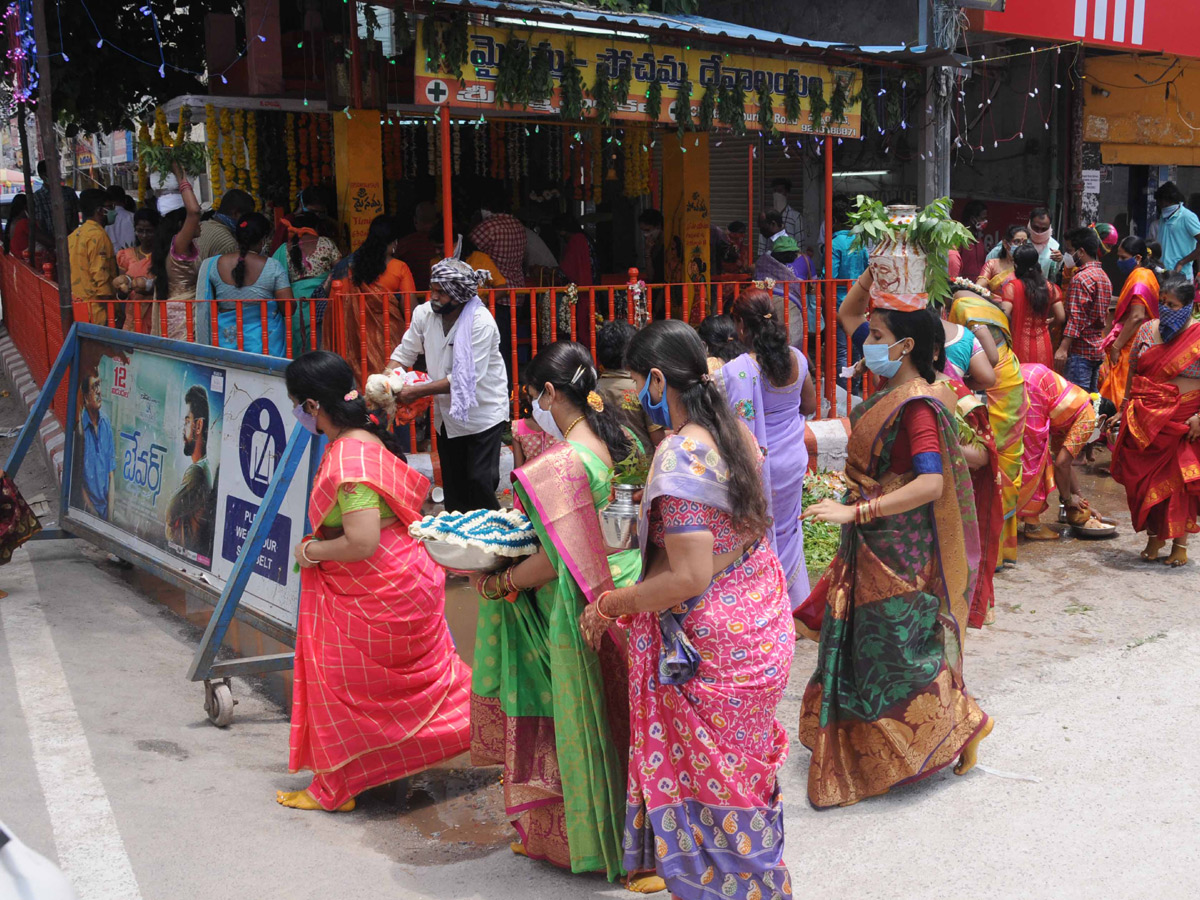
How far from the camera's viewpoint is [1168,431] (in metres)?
6.68

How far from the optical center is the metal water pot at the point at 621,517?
314 centimetres

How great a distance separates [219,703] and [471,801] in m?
1.13

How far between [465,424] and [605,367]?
111 centimetres

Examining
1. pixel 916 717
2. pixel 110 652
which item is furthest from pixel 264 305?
pixel 916 717

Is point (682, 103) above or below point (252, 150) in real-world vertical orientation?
above

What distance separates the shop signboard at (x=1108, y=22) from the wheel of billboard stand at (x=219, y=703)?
982 cm

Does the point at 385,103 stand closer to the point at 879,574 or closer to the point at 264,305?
the point at 264,305

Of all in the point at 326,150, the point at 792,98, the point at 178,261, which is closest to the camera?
the point at 178,261

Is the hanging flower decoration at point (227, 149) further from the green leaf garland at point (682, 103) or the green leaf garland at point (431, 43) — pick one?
the green leaf garland at point (682, 103)

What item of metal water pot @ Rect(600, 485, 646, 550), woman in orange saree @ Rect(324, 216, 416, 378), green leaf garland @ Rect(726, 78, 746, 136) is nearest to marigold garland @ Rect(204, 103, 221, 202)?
woman in orange saree @ Rect(324, 216, 416, 378)

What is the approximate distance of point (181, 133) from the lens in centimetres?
1005

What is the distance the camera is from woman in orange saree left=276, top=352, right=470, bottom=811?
3.88m

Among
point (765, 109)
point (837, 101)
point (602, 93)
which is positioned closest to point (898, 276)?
point (602, 93)

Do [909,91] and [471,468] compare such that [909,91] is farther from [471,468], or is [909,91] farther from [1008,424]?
[471,468]
